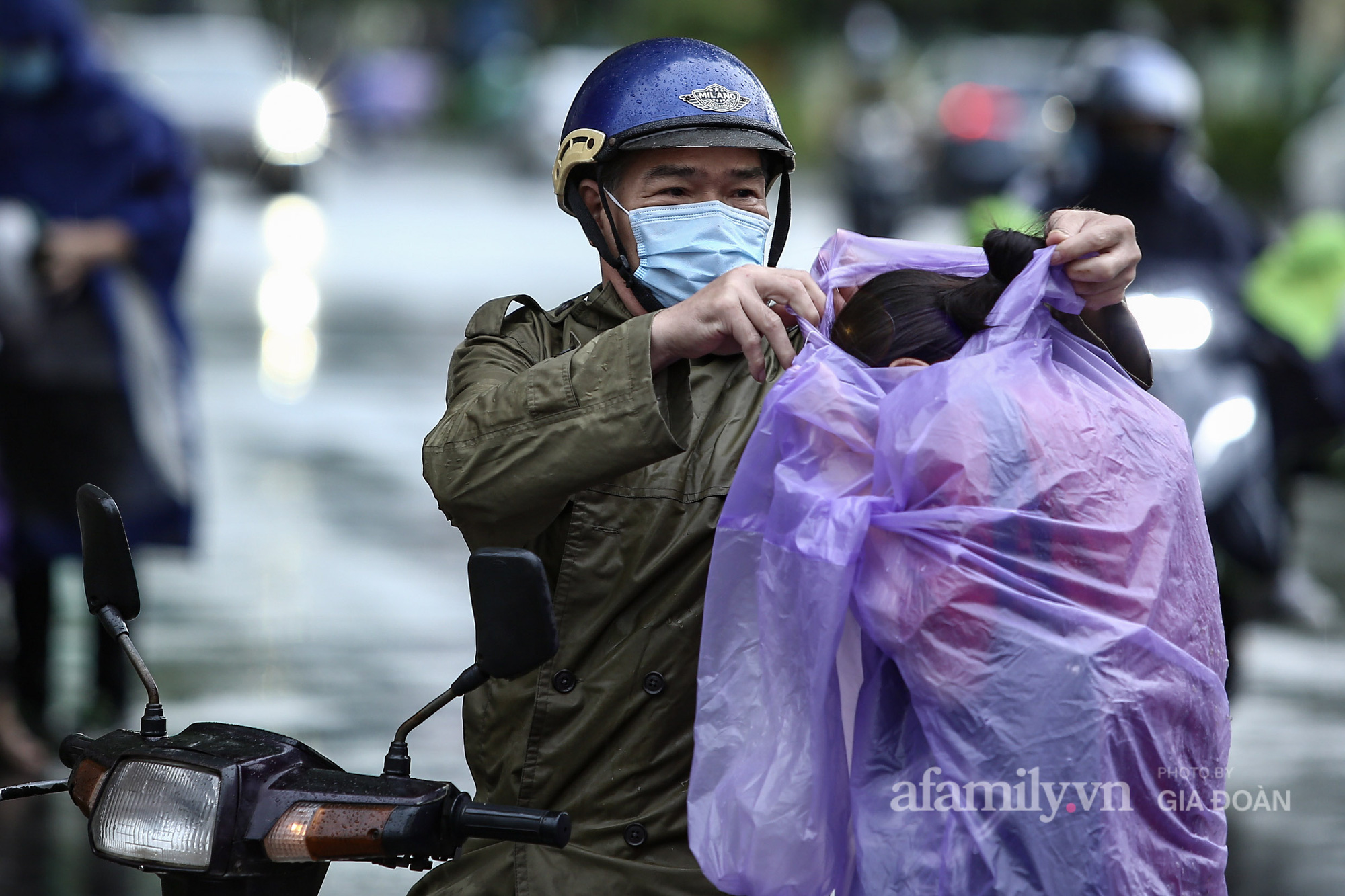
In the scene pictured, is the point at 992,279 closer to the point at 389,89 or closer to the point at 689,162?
the point at 689,162

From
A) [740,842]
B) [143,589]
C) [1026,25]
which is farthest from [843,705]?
[1026,25]

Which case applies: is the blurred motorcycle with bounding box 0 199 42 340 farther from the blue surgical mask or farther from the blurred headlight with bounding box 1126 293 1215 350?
the blue surgical mask

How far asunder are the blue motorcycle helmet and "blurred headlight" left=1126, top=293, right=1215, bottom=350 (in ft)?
10.4

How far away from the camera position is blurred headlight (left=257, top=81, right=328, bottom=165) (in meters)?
12.4

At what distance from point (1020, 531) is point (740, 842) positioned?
467mm

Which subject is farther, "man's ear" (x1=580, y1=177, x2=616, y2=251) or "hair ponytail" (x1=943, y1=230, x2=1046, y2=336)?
"man's ear" (x1=580, y1=177, x2=616, y2=251)

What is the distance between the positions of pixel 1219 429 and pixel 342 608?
346 centimetres

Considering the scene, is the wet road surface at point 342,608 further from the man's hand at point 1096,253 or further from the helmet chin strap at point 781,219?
the man's hand at point 1096,253

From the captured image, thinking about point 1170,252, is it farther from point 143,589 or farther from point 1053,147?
point 143,589

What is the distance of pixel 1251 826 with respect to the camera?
5.22 m

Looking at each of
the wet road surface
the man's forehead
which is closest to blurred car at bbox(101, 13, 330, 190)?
the wet road surface

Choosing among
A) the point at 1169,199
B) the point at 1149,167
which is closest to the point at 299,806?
the point at 1169,199

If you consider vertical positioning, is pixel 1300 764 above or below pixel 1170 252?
below

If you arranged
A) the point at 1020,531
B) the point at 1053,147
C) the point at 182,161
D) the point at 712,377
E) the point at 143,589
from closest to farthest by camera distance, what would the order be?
1. the point at 1020,531
2. the point at 712,377
3. the point at 182,161
4. the point at 143,589
5. the point at 1053,147
